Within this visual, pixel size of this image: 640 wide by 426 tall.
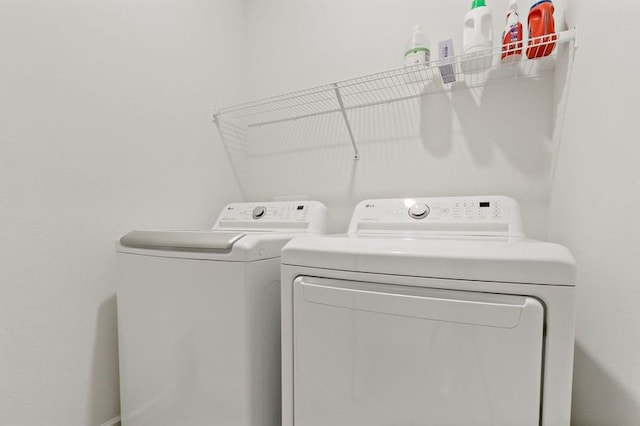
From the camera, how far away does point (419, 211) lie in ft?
3.61

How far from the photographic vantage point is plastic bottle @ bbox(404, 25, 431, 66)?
1.11m

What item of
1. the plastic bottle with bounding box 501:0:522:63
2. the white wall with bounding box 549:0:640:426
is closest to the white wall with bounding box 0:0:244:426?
the plastic bottle with bounding box 501:0:522:63

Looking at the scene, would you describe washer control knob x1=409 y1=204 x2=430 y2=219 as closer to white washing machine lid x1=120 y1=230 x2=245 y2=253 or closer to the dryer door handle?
the dryer door handle

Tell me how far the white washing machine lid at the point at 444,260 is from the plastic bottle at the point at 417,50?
782mm

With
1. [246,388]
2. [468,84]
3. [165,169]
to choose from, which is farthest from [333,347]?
[468,84]

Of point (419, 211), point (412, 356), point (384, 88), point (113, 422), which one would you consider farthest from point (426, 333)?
point (113, 422)

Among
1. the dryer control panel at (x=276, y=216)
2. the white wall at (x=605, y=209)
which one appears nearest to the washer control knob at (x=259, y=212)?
the dryer control panel at (x=276, y=216)

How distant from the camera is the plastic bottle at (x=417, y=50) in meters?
1.11

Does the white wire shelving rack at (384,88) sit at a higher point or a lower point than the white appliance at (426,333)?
higher

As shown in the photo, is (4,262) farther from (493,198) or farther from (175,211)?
(493,198)

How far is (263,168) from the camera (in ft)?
5.61

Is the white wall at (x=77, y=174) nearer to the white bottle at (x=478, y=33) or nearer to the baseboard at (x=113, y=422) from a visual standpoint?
the baseboard at (x=113, y=422)

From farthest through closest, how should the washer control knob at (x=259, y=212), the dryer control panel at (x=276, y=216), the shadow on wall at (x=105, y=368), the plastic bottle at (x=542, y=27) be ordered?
the washer control knob at (x=259, y=212) < the dryer control panel at (x=276, y=216) < the shadow on wall at (x=105, y=368) < the plastic bottle at (x=542, y=27)

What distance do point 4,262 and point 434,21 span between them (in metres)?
1.77
